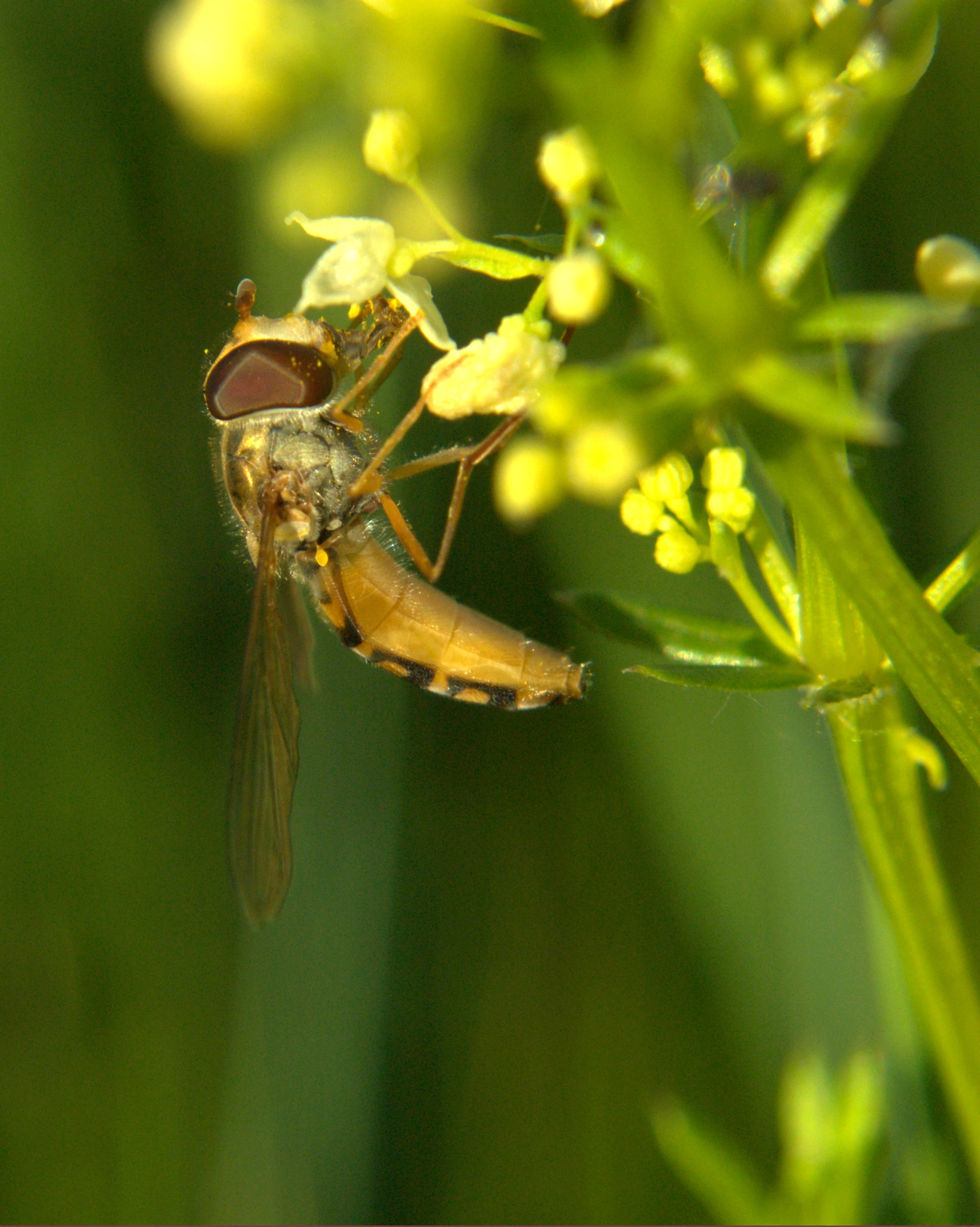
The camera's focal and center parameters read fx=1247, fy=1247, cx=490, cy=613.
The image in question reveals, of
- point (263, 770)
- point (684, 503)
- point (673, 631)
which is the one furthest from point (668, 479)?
point (263, 770)

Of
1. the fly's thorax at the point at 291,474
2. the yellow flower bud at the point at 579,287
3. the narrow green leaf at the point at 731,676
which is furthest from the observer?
the fly's thorax at the point at 291,474

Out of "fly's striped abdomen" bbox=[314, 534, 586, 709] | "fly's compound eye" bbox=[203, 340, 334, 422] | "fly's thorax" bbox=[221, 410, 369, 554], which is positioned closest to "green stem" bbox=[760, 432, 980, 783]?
"fly's striped abdomen" bbox=[314, 534, 586, 709]

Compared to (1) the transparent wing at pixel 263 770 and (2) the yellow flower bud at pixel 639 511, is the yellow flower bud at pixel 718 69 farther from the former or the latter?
(1) the transparent wing at pixel 263 770

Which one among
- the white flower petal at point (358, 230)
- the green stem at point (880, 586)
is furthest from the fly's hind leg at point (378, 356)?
the green stem at point (880, 586)

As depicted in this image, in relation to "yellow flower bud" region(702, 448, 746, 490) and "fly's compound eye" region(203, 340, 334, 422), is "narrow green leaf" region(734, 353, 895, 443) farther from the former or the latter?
"fly's compound eye" region(203, 340, 334, 422)

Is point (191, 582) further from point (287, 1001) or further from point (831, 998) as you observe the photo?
point (831, 998)
